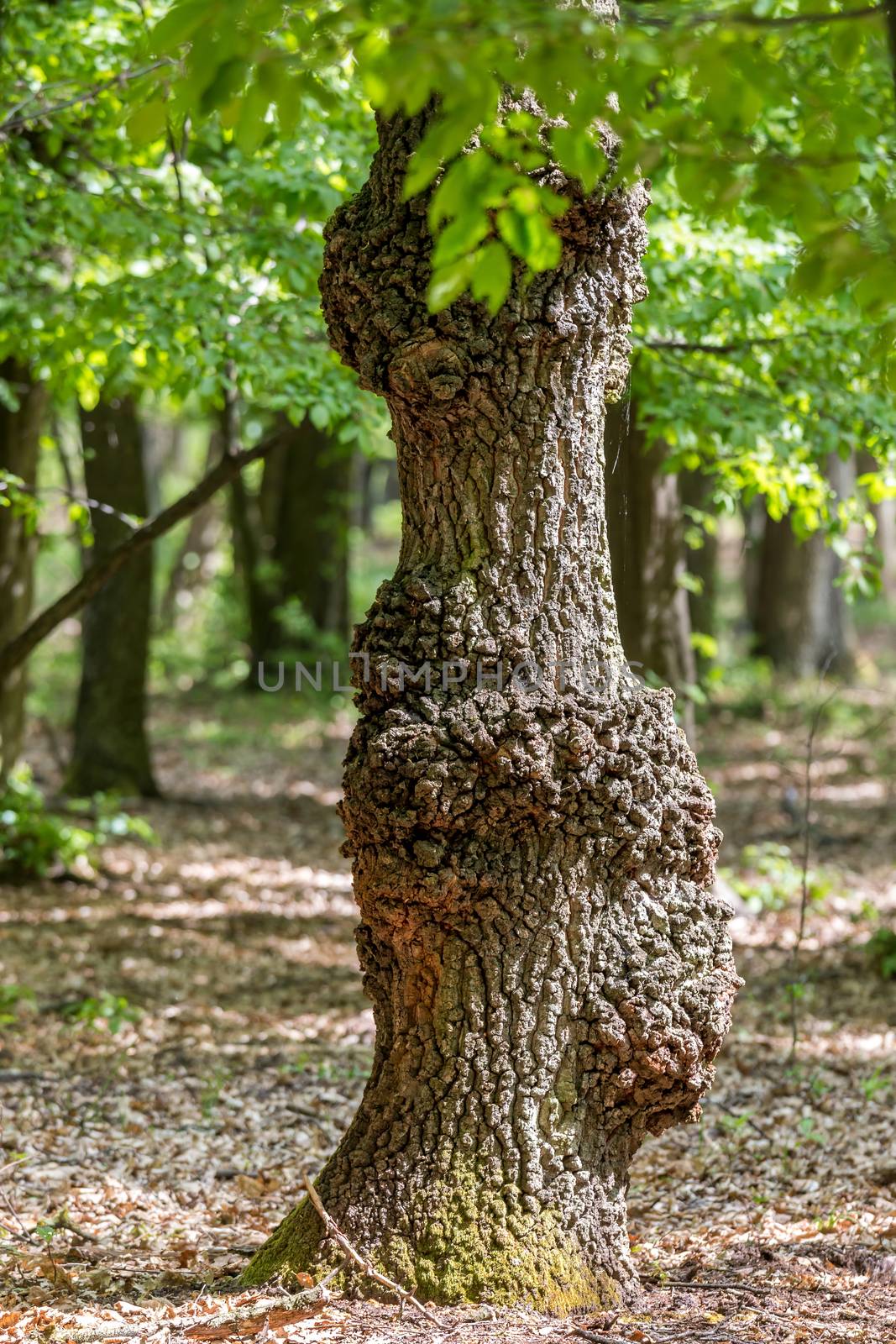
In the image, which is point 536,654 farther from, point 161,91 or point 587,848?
point 161,91

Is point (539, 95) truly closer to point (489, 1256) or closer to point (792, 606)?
point (489, 1256)

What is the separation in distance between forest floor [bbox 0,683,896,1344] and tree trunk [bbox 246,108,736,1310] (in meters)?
0.30

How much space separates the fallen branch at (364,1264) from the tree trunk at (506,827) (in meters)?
0.04

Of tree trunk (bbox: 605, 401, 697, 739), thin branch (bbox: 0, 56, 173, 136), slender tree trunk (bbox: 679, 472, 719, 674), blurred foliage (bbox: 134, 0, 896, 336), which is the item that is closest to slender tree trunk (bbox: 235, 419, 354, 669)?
slender tree trunk (bbox: 679, 472, 719, 674)

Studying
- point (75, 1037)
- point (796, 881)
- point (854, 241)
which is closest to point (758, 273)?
point (854, 241)

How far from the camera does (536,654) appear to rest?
10.7 feet

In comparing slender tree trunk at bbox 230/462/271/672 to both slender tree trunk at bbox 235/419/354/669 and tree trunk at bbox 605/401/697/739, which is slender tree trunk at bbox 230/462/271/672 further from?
tree trunk at bbox 605/401/697/739

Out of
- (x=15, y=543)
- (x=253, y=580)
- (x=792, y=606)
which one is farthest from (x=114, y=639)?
(x=792, y=606)

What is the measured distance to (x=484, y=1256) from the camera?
3.08m

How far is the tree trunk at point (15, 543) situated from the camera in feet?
27.2

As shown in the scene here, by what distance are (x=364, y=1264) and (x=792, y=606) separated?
1407 centimetres

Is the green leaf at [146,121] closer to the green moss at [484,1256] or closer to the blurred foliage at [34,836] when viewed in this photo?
the green moss at [484,1256]

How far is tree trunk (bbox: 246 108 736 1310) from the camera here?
3145 millimetres

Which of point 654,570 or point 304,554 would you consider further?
point 304,554
